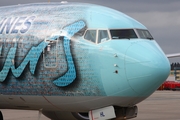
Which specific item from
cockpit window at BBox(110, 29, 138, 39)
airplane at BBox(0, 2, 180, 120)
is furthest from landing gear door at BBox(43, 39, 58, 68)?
cockpit window at BBox(110, 29, 138, 39)

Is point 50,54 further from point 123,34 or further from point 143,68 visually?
point 143,68

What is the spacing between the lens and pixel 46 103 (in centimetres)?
1605

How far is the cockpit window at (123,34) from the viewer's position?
1515cm

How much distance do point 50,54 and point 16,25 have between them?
5.84 feet

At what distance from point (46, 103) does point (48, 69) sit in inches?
44.6

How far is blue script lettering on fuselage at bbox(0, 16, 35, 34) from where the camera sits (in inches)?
645

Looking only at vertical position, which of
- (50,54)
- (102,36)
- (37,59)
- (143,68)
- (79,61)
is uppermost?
(102,36)

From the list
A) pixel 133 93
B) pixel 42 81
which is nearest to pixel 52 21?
pixel 42 81

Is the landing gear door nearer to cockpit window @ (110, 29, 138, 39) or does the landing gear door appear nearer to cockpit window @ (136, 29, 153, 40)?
cockpit window @ (110, 29, 138, 39)

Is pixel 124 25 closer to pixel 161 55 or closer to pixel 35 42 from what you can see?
pixel 161 55

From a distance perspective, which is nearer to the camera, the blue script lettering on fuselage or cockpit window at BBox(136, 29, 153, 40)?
cockpit window at BBox(136, 29, 153, 40)

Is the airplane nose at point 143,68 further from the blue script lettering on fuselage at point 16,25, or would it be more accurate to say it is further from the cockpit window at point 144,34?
the blue script lettering on fuselage at point 16,25

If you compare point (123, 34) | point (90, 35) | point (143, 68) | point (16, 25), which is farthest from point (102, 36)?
point (16, 25)

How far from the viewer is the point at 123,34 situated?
49.9 feet
